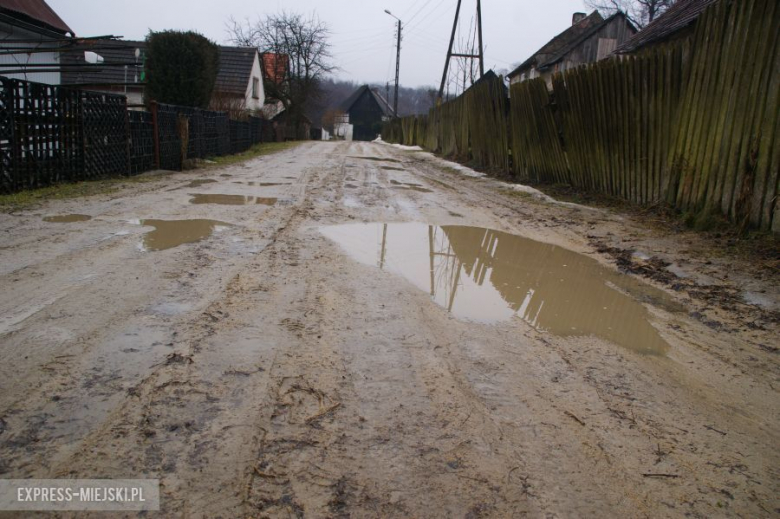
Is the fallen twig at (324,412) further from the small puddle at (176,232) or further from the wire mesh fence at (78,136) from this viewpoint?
the wire mesh fence at (78,136)

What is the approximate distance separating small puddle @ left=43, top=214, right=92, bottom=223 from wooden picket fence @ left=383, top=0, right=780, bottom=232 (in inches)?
288

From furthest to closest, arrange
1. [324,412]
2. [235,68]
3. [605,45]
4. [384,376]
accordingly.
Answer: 1. [235,68]
2. [605,45]
3. [384,376]
4. [324,412]

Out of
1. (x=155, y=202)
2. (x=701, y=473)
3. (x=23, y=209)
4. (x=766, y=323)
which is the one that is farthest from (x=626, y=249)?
(x=23, y=209)

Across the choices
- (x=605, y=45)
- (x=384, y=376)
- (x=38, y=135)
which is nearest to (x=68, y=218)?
(x=38, y=135)

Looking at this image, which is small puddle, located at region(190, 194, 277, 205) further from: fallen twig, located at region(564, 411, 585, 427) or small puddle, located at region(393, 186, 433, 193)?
fallen twig, located at region(564, 411, 585, 427)

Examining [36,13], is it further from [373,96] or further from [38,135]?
[373,96]

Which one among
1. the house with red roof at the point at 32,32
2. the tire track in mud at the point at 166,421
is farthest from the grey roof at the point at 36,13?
the tire track in mud at the point at 166,421

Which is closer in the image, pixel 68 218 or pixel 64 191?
pixel 68 218

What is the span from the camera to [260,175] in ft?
36.9

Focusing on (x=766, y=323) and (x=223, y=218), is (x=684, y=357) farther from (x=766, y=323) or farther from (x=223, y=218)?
(x=223, y=218)

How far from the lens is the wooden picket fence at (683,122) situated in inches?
198

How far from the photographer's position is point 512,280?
4.30 meters

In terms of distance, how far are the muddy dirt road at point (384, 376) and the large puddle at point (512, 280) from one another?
1.2 inches

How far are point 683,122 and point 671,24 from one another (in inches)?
445
